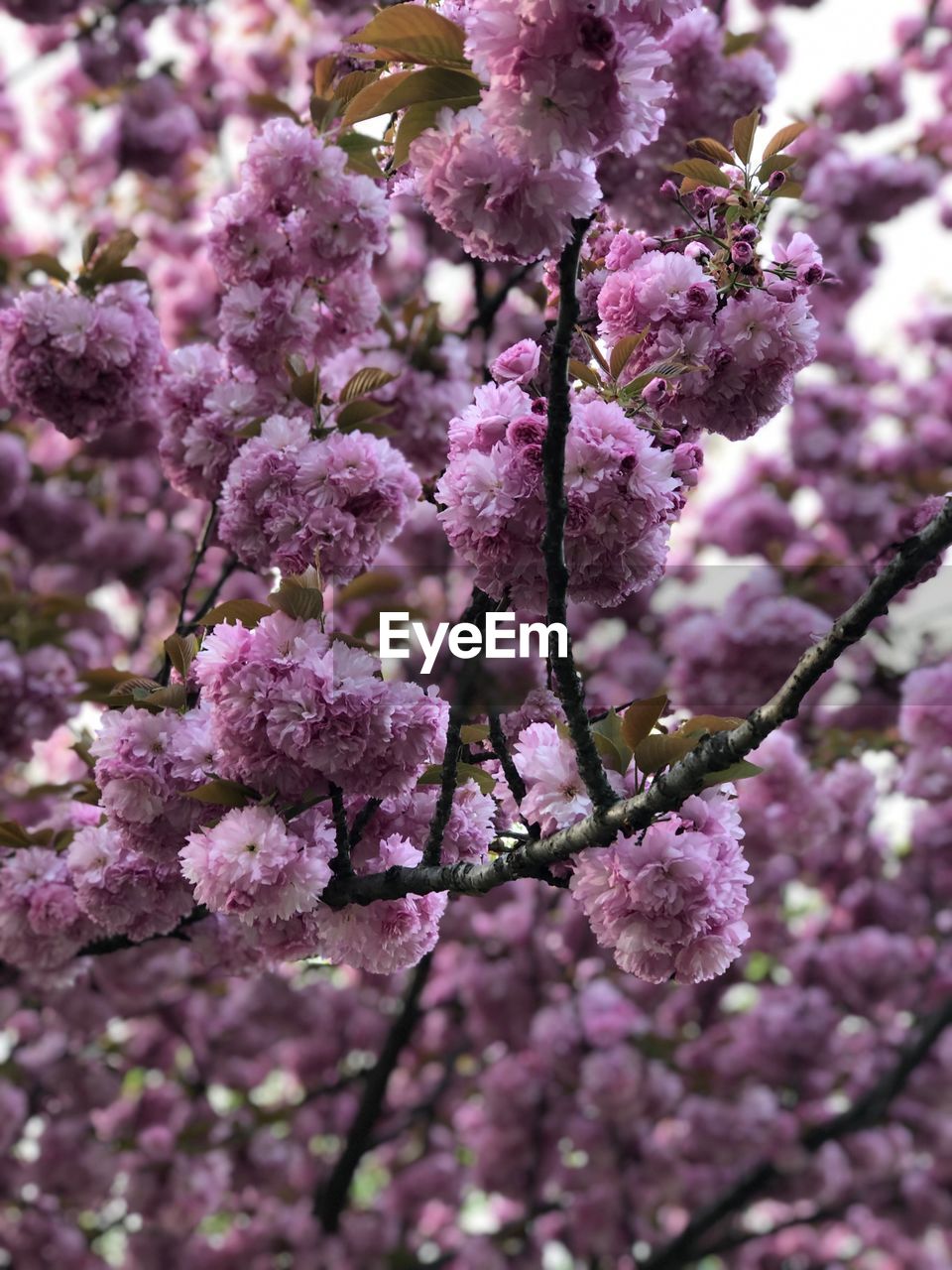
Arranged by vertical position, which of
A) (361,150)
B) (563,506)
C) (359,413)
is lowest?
(563,506)

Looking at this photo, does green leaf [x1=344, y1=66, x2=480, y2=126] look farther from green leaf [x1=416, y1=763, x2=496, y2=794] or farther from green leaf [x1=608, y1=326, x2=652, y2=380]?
green leaf [x1=416, y1=763, x2=496, y2=794]

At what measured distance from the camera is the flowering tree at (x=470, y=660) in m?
1.45

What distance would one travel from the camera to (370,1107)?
448 centimetres

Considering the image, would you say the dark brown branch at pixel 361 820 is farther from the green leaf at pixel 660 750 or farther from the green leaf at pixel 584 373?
the green leaf at pixel 584 373

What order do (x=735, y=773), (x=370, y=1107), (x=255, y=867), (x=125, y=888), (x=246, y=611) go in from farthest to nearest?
(x=370, y=1107)
(x=125, y=888)
(x=246, y=611)
(x=255, y=867)
(x=735, y=773)

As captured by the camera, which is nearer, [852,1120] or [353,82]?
[353,82]

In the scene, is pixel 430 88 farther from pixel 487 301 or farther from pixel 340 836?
pixel 487 301

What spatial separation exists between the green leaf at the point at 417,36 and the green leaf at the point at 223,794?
0.93m

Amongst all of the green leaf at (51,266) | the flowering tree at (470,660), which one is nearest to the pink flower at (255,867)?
the flowering tree at (470,660)

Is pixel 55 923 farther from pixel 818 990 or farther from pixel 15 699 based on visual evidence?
pixel 818 990

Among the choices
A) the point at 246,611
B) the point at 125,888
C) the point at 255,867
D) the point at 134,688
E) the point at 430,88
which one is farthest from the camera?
the point at 125,888

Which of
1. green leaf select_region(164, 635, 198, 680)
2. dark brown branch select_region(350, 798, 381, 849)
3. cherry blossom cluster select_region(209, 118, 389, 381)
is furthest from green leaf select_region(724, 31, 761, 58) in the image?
dark brown branch select_region(350, 798, 381, 849)

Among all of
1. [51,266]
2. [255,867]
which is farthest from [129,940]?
[51,266]

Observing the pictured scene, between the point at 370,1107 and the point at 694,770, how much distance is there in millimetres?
3641
